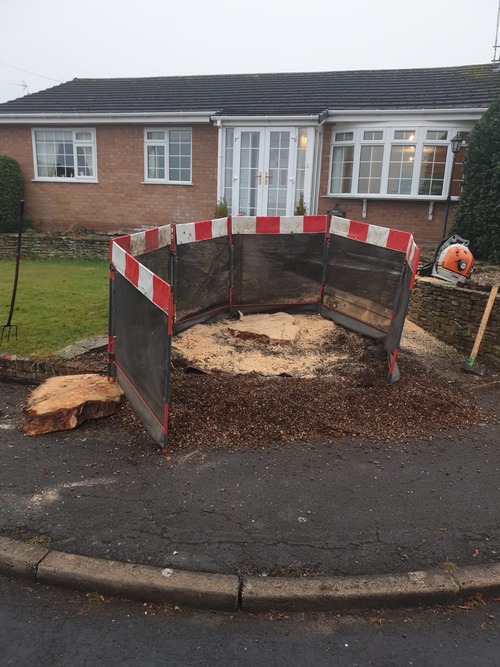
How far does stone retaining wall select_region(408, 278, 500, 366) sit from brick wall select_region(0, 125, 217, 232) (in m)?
8.97

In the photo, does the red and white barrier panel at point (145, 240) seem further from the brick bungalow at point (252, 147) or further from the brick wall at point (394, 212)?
the brick wall at point (394, 212)

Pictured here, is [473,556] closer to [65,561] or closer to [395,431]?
[395,431]

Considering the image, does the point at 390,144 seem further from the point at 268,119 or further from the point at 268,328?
the point at 268,328

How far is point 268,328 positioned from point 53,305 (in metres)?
3.87

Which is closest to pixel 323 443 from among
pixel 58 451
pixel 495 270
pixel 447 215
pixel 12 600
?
pixel 58 451

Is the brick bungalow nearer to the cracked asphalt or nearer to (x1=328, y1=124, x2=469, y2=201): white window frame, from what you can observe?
(x1=328, y1=124, x2=469, y2=201): white window frame

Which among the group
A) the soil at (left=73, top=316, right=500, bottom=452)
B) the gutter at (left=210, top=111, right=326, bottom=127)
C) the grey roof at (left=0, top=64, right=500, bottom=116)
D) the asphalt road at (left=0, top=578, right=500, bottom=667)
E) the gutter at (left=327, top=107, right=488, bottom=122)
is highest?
the grey roof at (left=0, top=64, right=500, bottom=116)

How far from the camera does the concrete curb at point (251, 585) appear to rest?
111 inches

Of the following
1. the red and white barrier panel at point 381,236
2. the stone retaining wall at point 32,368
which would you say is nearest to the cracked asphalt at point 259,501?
the stone retaining wall at point 32,368

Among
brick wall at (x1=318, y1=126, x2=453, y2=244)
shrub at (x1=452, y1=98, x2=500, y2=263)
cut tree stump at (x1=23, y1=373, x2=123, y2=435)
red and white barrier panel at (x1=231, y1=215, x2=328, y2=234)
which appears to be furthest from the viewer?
brick wall at (x1=318, y1=126, x2=453, y2=244)

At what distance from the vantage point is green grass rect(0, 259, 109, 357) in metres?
6.63

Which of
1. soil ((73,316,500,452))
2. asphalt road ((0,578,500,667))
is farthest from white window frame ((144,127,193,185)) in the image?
asphalt road ((0,578,500,667))

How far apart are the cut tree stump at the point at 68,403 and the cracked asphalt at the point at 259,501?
0.39ft

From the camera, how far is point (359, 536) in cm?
334
